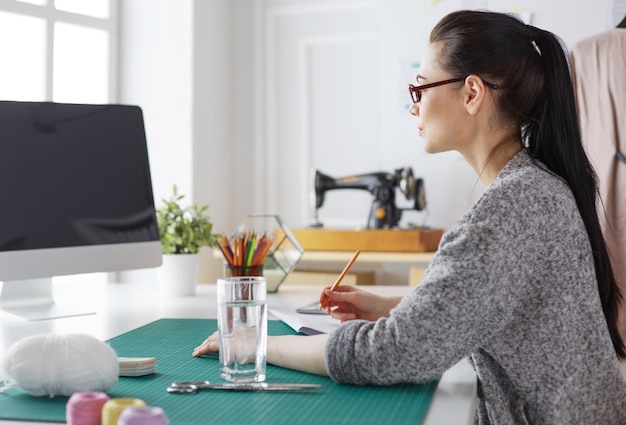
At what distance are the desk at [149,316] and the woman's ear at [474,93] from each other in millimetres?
397

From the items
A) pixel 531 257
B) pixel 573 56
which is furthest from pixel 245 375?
pixel 573 56

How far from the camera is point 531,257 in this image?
3.43 ft

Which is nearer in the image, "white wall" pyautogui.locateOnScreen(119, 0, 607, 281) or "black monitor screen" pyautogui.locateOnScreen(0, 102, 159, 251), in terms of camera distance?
"black monitor screen" pyautogui.locateOnScreen(0, 102, 159, 251)

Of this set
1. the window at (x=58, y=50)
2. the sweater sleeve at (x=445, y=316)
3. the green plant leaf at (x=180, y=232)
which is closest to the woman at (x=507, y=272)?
the sweater sleeve at (x=445, y=316)

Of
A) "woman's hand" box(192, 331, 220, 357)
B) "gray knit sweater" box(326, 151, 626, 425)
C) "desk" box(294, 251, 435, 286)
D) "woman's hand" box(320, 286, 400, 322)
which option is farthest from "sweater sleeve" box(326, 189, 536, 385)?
"desk" box(294, 251, 435, 286)

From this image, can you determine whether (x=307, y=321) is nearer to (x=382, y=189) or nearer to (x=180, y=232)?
(x=180, y=232)

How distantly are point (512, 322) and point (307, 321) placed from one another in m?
0.45

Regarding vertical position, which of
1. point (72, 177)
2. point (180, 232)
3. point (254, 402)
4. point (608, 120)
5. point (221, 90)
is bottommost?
point (254, 402)

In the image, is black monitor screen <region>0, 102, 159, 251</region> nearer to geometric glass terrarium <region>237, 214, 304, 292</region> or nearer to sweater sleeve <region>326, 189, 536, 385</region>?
geometric glass terrarium <region>237, 214, 304, 292</region>

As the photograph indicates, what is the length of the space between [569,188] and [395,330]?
0.38 m

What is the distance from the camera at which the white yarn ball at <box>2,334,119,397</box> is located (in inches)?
36.5

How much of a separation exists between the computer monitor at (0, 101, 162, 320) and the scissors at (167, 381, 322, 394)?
0.69 metres

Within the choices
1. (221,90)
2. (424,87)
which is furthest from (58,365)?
(221,90)

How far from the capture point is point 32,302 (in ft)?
5.66
